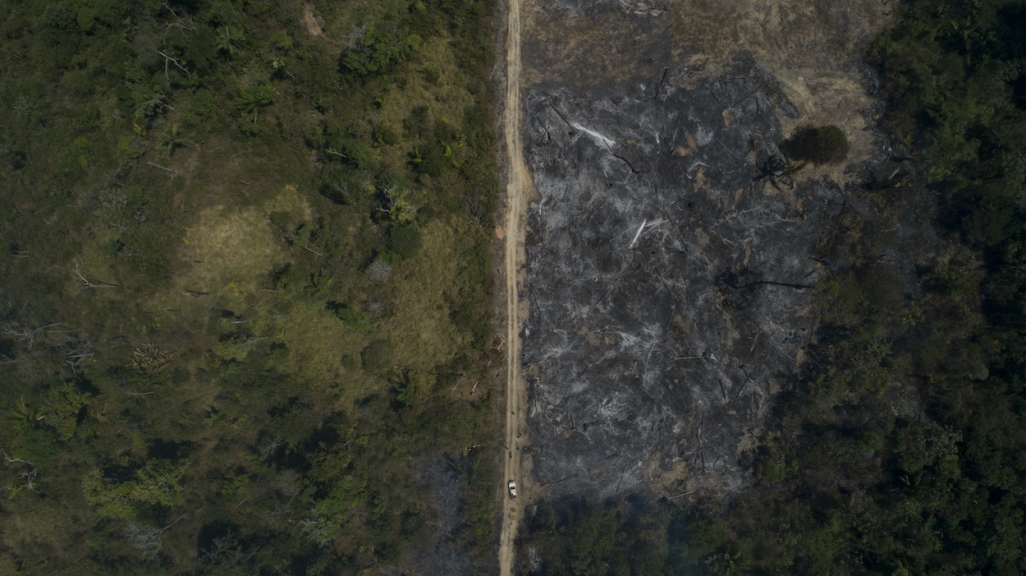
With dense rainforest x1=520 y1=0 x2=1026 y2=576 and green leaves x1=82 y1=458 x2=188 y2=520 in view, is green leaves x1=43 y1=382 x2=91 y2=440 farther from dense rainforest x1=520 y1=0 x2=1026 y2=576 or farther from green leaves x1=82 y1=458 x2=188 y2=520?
dense rainforest x1=520 y1=0 x2=1026 y2=576

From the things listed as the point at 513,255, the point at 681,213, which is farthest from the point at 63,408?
the point at 681,213

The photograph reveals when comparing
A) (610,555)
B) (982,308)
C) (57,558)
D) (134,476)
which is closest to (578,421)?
(610,555)

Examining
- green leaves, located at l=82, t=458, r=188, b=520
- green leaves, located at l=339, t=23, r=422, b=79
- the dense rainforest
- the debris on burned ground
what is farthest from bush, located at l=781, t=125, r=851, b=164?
green leaves, located at l=82, t=458, r=188, b=520

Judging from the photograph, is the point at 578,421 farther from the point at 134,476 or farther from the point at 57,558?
the point at 57,558

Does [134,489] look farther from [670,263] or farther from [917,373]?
[917,373]

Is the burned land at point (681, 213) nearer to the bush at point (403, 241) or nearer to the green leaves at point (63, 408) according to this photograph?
the bush at point (403, 241)

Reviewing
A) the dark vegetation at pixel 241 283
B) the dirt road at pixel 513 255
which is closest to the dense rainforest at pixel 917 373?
the dirt road at pixel 513 255
